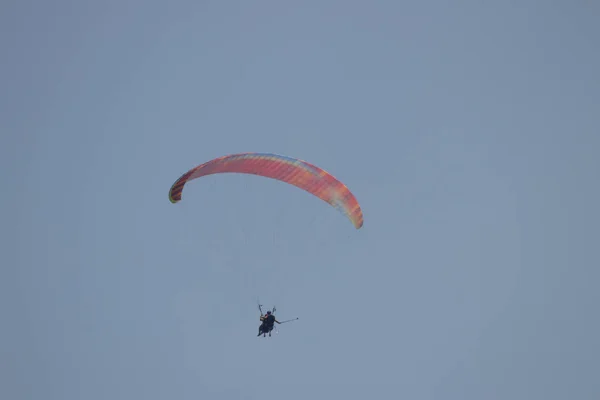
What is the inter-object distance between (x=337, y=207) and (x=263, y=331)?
201 inches

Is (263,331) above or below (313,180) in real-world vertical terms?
below

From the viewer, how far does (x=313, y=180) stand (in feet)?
179

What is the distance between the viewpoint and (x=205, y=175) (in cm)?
5394

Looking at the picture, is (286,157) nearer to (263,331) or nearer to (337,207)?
(337,207)

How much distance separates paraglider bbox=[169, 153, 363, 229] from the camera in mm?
53719

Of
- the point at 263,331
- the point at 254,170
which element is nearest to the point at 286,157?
the point at 254,170

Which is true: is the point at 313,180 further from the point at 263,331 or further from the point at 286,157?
the point at 263,331

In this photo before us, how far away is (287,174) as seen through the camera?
179 ft

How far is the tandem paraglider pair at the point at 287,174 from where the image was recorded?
176 ft

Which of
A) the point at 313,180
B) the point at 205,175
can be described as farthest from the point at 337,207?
the point at 205,175

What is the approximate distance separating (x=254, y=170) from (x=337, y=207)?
320 centimetres

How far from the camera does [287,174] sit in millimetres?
54562

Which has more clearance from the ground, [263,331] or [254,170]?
[254,170]

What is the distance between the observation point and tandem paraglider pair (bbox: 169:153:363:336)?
5372cm
